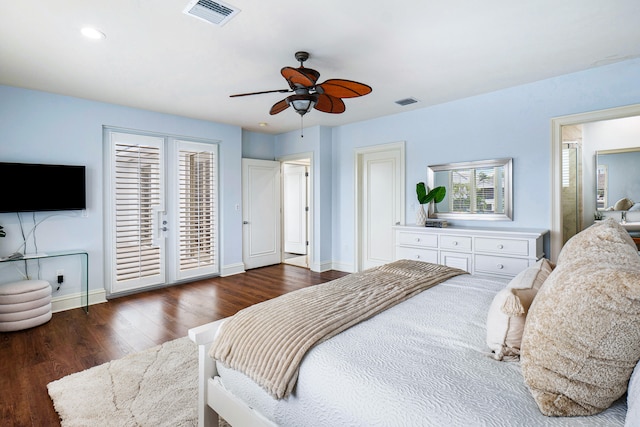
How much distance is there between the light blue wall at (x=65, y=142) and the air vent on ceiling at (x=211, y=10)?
8.82ft

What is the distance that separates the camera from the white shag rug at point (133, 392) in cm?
190

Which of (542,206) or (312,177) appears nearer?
(542,206)

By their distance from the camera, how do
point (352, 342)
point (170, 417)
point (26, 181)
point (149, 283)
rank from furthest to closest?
1. point (149, 283)
2. point (26, 181)
3. point (170, 417)
4. point (352, 342)

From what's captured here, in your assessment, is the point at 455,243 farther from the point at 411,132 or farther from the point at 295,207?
the point at 295,207

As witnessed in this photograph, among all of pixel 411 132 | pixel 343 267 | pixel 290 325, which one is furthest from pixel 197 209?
pixel 290 325

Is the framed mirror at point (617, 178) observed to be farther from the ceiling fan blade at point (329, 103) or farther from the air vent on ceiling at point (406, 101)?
the ceiling fan blade at point (329, 103)

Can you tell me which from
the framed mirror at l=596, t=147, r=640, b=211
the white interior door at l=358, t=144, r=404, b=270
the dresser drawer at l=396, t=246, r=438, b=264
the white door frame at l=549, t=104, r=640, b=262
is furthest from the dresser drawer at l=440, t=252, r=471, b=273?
the framed mirror at l=596, t=147, r=640, b=211

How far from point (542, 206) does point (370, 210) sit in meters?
2.44

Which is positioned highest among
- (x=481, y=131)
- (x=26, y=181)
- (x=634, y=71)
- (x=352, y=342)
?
(x=634, y=71)

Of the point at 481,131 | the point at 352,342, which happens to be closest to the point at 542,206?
the point at 481,131

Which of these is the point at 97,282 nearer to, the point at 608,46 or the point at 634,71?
the point at 608,46

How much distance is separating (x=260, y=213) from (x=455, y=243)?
3.52 meters

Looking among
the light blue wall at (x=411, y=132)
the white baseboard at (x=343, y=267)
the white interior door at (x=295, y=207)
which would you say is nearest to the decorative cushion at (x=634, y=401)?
the light blue wall at (x=411, y=132)

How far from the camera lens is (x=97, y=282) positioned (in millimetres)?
4113
